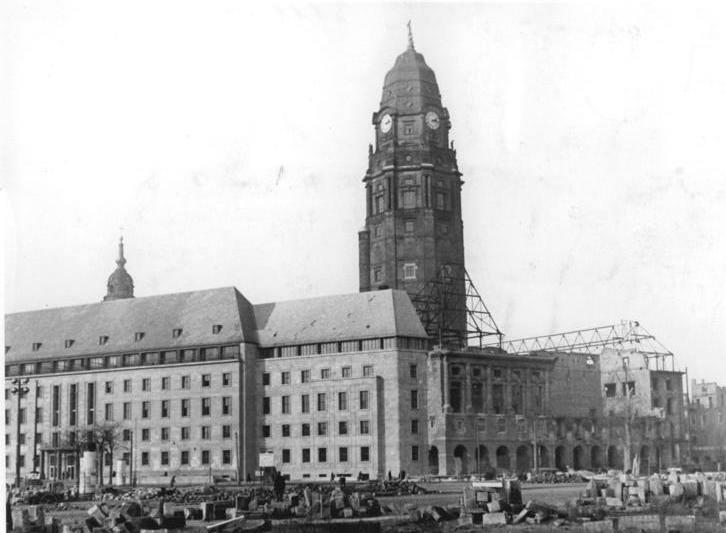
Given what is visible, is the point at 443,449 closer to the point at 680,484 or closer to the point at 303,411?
the point at 303,411

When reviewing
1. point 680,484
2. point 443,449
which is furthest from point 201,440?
point 680,484

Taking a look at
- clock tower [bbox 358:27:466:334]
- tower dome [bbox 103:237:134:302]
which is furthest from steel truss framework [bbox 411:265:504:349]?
tower dome [bbox 103:237:134:302]

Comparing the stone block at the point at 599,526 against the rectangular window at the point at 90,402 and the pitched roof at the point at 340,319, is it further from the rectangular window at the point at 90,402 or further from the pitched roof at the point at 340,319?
the rectangular window at the point at 90,402

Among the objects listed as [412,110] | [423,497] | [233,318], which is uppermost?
[412,110]

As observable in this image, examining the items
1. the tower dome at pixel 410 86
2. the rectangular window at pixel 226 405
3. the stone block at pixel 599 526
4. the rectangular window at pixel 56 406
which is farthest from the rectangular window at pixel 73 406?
the stone block at pixel 599 526

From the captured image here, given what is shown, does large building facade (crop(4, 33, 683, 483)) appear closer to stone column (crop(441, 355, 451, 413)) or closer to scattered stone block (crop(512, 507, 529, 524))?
stone column (crop(441, 355, 451, 413))
